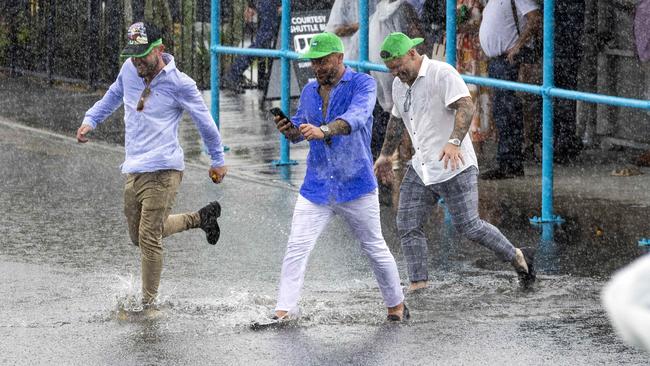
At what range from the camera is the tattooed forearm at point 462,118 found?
8.04 meters

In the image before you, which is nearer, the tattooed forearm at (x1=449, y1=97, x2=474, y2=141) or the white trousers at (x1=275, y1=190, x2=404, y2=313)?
the white trousers at (x1=275, y1=190, x2=404, y2=313)

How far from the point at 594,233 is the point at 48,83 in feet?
41.1

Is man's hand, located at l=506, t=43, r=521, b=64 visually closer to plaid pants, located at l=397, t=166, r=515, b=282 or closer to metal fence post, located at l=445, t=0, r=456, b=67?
metal fence post, located at l=445, t=0, r=456, b=67

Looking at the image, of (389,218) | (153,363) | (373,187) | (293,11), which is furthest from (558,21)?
(153,363)

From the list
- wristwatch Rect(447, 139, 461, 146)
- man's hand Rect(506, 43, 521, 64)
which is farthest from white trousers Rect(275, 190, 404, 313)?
man's hand Rect(506, 43, 521, 64)

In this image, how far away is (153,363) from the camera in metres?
6.69

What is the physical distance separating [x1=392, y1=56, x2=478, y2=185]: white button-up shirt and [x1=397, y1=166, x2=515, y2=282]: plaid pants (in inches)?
3.0

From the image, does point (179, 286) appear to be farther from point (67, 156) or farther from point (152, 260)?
point (67, 156)

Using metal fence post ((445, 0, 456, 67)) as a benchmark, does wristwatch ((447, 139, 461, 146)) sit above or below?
below

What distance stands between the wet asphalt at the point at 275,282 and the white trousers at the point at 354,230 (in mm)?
199

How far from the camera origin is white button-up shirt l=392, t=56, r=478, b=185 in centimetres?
816

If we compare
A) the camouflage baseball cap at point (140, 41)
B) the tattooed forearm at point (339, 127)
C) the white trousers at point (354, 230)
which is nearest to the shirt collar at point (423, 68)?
the white trousers at point (354, 230)

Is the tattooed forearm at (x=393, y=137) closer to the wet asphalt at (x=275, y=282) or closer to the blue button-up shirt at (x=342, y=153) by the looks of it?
the wet asphalt at (x=275, y=282)

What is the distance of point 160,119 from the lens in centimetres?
805
